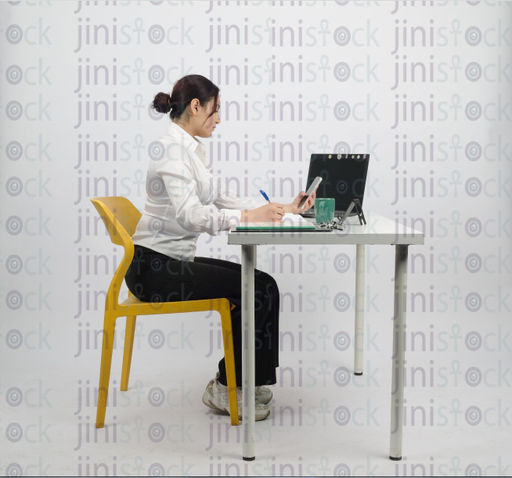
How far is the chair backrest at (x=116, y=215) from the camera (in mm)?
1924

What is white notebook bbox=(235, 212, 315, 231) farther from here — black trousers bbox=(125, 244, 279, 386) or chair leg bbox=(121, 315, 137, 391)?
chair leg bbox=(121, 315, 137, 391)

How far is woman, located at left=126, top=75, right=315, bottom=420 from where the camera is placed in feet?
6.39

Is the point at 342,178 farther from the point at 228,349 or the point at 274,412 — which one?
the point at 274,412

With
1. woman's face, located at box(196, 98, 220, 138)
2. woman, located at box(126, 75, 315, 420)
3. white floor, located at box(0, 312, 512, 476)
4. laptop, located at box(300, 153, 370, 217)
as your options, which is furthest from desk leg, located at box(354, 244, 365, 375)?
woman's face, located at box(196, 98, 220, 138)

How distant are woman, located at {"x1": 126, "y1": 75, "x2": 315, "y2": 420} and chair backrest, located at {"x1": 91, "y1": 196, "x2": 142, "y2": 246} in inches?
4.4

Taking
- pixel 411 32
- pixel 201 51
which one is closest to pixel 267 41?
pixel 201 51

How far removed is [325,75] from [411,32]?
20.2 inches

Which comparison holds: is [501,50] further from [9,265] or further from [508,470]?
[9,265]

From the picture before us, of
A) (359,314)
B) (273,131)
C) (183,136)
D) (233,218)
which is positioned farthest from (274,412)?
(273,131)

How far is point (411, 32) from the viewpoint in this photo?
326 centimetres

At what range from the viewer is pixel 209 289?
6.68 feet

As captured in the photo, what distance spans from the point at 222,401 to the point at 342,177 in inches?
36.4

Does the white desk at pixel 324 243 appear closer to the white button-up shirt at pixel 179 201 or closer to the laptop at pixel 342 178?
the white button-up shirt at pixel 179 201

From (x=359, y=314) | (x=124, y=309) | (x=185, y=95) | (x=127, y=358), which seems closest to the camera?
(x=124, y=309)
